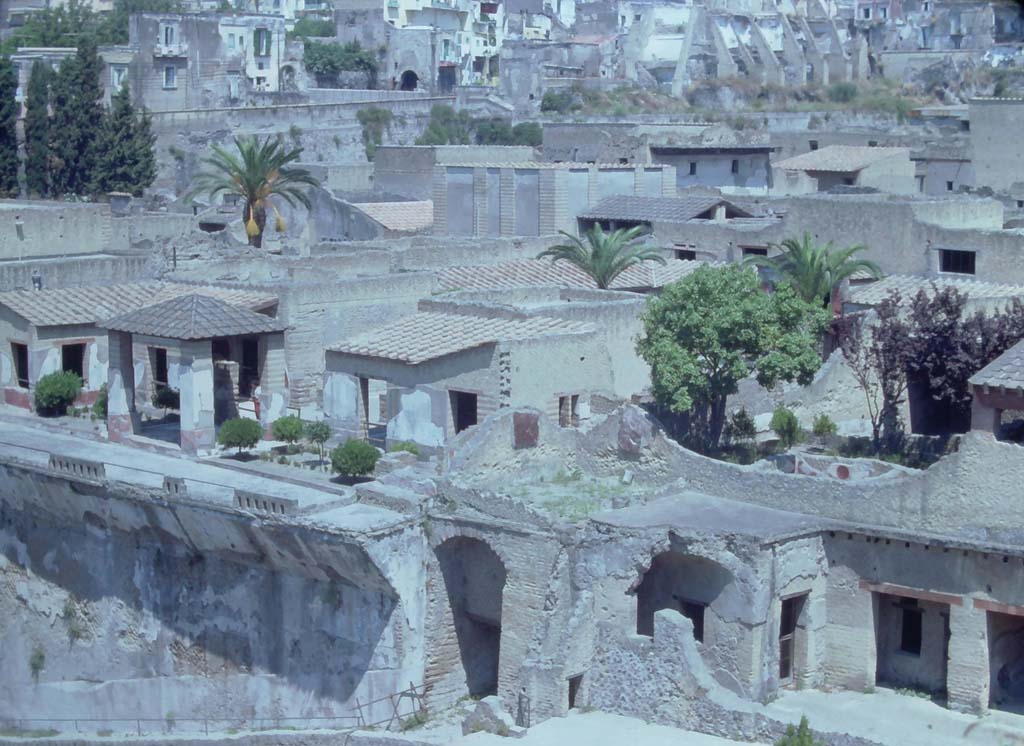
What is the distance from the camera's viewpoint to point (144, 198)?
176ft

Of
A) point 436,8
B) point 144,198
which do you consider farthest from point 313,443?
point 436,8

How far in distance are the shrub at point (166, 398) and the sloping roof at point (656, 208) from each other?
12523mm

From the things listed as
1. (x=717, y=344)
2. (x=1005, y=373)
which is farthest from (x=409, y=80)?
(x=1005, y=373)

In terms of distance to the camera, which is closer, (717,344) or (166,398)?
(717,344)

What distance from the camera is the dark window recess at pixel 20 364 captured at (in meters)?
31.6

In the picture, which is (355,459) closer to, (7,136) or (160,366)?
(160,366)

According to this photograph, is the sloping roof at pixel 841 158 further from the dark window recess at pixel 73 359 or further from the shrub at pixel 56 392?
the shrub at pixel 56 392

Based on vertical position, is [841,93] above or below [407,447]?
above

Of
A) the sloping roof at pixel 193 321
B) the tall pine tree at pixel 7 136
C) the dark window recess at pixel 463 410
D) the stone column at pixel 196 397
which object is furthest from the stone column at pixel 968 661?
the tall pine tree at pixel 7 136

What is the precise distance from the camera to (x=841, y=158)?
45.2m

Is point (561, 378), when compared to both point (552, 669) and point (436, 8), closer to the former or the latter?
point (552, 669)

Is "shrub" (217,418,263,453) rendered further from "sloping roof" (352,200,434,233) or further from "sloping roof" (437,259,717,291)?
"sloping roof" (352,200,434,233)

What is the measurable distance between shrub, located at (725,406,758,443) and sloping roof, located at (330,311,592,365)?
2.86m

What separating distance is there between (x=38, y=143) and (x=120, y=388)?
91.6 ft
